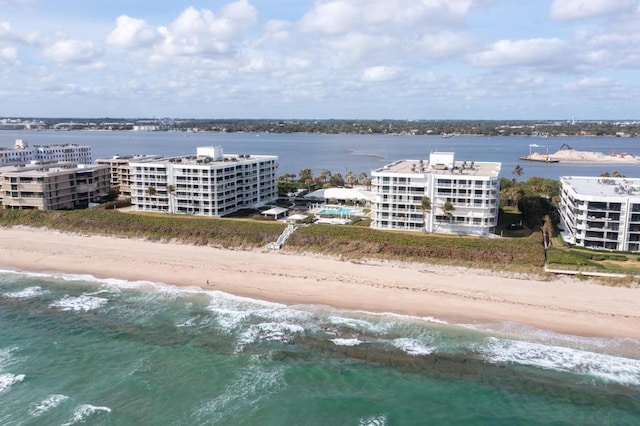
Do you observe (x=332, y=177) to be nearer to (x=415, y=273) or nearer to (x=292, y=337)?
(x=415, y=273)

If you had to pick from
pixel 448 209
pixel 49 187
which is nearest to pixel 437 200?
pixel 448 209

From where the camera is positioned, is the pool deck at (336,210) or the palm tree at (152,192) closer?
the pool deck at (336,210)

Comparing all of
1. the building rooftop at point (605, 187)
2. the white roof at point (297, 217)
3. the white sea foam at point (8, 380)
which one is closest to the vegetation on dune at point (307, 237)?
the white roof at point (297, 217)

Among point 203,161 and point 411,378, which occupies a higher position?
point 203,161

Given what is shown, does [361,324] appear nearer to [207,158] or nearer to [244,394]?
[244,394]

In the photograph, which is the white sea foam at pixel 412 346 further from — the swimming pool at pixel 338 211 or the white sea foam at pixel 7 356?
the swimming pool at pixel 338 211

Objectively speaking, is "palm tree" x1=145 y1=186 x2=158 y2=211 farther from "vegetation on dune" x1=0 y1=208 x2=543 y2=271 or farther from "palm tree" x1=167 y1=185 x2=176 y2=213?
"vegetation on dune" x1=0 y1=208 x2=543 y2=271

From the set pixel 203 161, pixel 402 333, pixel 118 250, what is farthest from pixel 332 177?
pixel 402 333
